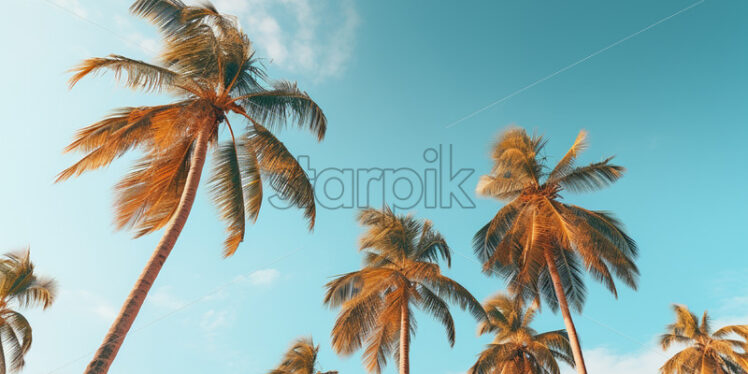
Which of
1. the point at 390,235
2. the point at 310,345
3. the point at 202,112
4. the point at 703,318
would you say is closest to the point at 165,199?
the point at 202,112

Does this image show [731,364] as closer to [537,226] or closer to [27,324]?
[537,226]

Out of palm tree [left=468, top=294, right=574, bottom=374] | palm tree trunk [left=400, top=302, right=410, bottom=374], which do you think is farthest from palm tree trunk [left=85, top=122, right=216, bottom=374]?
palm tree [left=468, top=294, right=574, bottom=374]

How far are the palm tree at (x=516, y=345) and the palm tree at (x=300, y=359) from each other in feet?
28.3

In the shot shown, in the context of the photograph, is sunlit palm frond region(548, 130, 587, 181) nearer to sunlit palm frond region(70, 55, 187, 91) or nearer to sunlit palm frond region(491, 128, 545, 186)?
sunlit palm frond region(491, 128, 545, 186)

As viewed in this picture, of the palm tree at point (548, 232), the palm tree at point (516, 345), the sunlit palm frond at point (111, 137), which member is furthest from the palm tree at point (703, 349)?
the sunlit palm frond at point (111, 137)

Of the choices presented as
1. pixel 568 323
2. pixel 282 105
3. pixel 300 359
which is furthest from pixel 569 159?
pixel 300 359

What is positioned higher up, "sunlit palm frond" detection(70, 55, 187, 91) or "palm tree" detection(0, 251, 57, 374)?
"sunlit palm frond" detection(70, 55, 187, 91)

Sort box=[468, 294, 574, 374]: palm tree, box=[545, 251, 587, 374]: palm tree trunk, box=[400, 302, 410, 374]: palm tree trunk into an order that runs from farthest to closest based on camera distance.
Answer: box=[468, 294, 574, 374]: palm tree
box=[400, 302, 410, 374]: palm tree trunk
box=[545, 251, 587, 374]: palm tree trunk

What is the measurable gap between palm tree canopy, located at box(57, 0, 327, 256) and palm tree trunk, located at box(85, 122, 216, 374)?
0.83 m

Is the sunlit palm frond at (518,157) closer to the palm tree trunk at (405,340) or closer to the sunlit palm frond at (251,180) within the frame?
the palm tree trunk at (405,340)

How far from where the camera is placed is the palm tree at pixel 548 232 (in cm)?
1473

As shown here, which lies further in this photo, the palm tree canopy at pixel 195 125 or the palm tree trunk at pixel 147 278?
the palm tree canopy at pixel 195 125

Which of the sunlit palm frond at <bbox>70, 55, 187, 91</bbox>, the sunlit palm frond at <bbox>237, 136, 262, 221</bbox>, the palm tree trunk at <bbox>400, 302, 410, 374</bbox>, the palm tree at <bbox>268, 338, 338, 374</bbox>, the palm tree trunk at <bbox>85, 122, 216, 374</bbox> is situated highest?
the sunlit palm frond at <bbox>70, 55, 187, 91</bbox>

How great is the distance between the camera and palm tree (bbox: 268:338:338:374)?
885 inches
